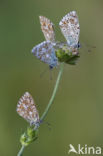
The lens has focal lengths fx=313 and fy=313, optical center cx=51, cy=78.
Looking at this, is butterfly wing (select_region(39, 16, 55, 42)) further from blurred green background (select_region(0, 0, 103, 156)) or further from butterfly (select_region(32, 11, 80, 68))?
blurred green background (select_region(0, 0, 103, 156))

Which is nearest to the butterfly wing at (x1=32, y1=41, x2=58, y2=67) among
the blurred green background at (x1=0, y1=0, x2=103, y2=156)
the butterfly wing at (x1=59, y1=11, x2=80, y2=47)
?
the butterfly wing at (x1=59, y1=11, x2=80, y2=47)

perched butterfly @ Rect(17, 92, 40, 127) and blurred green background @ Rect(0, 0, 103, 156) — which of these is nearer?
perched butterfly @ Rect(17, 92, 40, 127)

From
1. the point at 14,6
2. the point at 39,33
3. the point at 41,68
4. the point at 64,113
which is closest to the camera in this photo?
the point at 64,113

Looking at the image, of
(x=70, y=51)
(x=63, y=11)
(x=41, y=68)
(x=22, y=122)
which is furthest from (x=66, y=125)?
(x=70, y=51)

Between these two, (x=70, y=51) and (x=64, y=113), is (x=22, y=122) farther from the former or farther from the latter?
(x=70, y=51)

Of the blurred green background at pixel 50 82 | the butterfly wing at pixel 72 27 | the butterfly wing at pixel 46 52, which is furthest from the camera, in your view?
the blurred green background at pixel 50 82

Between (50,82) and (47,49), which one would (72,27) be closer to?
(47,49)

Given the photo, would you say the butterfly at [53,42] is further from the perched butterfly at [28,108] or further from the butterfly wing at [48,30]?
the perched butterfly at [28,108]

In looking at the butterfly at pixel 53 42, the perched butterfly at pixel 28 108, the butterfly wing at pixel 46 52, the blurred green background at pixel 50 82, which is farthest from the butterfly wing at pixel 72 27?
the blurred green background at pixel 50 82
